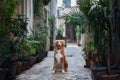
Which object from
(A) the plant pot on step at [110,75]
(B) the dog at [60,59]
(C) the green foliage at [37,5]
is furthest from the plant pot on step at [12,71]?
(C) the green foliage at [37,5]

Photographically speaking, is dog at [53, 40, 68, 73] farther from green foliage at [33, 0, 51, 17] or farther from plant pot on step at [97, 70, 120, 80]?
green foliage at [33, 0, 51, 17]

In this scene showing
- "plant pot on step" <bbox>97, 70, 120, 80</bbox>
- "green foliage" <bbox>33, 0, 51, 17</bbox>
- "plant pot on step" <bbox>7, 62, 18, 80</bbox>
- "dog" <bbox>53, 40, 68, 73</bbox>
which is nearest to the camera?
"plant pot on step" <bbox>97, 70, 120, 80</bbox>

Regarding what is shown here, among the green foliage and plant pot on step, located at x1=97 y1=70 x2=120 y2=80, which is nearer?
plant pot on step, located at x1=97 y1=70 x2=120 y2=80

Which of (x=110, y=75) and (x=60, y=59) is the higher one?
(x=110, y=75)

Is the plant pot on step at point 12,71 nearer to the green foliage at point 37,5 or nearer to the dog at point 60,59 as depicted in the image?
the dog at point 60,59

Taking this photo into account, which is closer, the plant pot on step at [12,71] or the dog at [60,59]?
the plant pot on step at [12,71]

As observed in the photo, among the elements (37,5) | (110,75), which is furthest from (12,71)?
(37,5)

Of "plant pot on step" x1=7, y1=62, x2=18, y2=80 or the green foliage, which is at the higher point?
the green foliage

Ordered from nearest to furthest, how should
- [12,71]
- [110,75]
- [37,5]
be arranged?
[110,75], [12,71], [37,5]

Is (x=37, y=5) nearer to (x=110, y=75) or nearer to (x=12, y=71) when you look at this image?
(x=12, y=71)

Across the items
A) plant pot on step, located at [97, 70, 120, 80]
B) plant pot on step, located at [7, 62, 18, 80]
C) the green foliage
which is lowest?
plant pot on step, located at [7, 62, 18, 80]

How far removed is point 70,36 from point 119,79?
26.3 metres

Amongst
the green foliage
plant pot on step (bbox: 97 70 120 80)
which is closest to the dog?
plant pot on step (bbox: 97 70 120 80)

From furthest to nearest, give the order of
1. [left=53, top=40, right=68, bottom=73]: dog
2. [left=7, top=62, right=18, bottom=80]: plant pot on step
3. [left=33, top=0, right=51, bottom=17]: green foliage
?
[left=33, top=0, right=51, bottom=17]: green foliage < [left=53, top=40, right=68, bottom=73]: dog < [left=7, top=62, right=18, bottom=80]: plant pot on step
